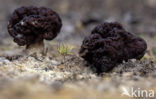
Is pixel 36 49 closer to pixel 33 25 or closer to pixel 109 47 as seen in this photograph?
pixel 33 25

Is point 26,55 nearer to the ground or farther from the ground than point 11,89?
farther from the ground

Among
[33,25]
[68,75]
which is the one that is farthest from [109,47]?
[33,25]

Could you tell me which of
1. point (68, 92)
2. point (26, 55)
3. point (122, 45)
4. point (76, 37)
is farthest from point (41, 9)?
point (76, 37)

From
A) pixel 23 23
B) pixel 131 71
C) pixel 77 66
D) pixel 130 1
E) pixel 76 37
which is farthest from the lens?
pixel 130 1

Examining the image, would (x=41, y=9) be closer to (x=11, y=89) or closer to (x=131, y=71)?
(x=131, y=71)

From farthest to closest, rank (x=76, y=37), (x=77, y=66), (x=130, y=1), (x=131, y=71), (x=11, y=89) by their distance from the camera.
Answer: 1. (x=130, y=1)
2. (x=76, y=37)
3. (x=77, y=66)
4. (x=131, y=71)
5. (x=11, y=89)

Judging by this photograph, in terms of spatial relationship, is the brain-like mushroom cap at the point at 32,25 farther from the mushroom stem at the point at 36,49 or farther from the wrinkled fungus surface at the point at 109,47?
the wrinkled fungus surface at the point at 109,47

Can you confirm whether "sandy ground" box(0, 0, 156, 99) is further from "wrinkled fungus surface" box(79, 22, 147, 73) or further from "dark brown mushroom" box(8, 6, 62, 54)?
"dark brown mushroom" box(8, 6, 62, 54)
